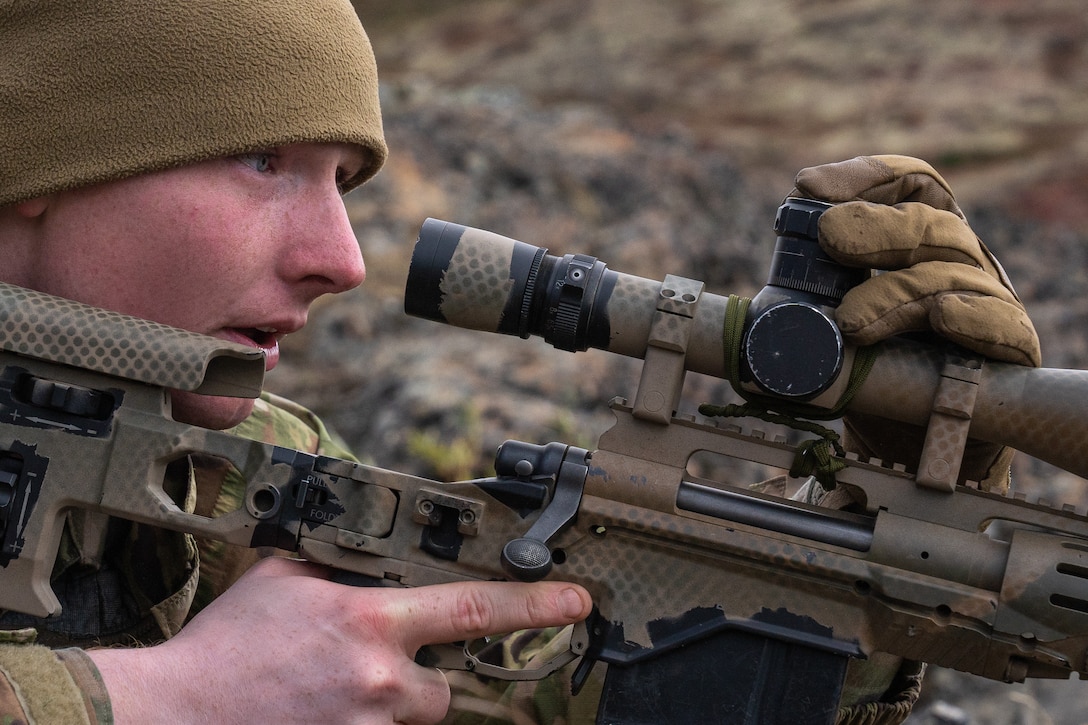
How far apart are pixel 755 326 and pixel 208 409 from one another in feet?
3.76

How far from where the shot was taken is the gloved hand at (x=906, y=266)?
7.14 ft

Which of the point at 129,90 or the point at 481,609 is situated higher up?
the point at 129,90

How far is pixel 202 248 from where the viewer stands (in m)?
2.26

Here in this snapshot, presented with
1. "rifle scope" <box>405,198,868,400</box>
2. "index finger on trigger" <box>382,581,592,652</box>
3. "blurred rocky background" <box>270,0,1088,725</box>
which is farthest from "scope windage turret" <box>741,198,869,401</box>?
"blurred rocky background" <box>270,0,1088,725</box>

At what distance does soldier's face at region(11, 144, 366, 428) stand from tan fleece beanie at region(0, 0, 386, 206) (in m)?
0.06

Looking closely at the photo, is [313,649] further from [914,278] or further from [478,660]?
[914,278]

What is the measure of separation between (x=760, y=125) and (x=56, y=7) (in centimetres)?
2371

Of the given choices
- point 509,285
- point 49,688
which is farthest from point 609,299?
point 49,688

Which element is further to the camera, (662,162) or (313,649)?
(662,162)

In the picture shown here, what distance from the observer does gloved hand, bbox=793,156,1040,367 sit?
→ 85.6 inches

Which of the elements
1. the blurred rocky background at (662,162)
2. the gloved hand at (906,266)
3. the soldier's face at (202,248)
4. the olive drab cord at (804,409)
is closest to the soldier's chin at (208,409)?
the soldier's face at (202,248)

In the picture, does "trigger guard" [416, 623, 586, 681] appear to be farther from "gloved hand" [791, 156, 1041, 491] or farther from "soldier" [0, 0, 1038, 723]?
"gloved hand" [791, 156, 1041, 491]

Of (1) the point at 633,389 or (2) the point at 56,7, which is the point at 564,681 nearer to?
(2) the point at 56,7

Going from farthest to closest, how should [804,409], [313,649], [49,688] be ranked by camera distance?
1. [804,409]
2. [313,649]
3. [49,688]
